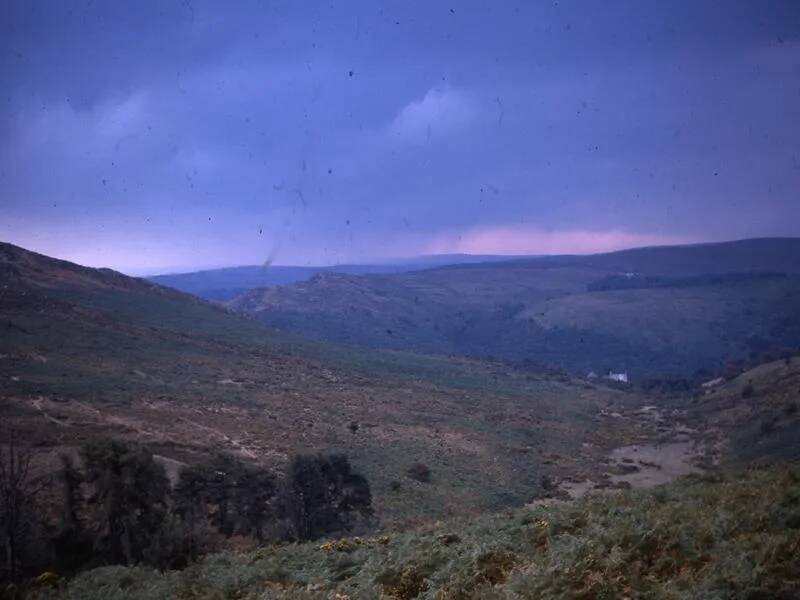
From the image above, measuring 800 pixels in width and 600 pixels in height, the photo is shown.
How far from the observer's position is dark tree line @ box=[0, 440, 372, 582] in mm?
14962

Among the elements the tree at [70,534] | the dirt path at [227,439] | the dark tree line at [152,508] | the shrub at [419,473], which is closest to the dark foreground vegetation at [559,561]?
the dark tree line at [152,508]

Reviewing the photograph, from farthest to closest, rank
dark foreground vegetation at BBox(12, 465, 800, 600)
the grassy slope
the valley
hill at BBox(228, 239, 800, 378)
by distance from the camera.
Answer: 1. hill at BBox(228, 239, 800, 378)
2. the grassy slope
3. the valley
4. dark foreground vegetation at BBox(12, 465, 800, 600)

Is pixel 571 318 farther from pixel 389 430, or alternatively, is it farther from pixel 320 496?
pixel 320 496

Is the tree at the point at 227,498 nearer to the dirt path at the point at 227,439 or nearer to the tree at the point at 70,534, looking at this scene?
the tree at the point at 70,534

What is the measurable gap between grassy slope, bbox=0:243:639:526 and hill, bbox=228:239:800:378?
44.4 meters

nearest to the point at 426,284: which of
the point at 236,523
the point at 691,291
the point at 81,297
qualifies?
the point at 691,291

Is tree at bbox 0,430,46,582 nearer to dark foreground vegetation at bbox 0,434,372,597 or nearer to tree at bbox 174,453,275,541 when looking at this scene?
dark foreground vegetation at bbox 0,434,372,597

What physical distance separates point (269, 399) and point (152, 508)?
31385 mm

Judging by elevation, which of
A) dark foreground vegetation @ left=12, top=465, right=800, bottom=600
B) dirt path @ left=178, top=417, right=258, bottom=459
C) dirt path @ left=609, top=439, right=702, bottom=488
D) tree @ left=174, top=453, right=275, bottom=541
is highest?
dark foreground vegetation @ left=12, top=465, right=800, bottom=600

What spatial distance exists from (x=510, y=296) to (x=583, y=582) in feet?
589

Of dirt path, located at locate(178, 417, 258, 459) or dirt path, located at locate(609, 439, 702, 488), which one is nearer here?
dirt path, located at locate(178, 417, 258, 459)

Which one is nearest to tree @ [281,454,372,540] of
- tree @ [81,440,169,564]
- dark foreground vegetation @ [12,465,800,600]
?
tree @ [81,440,169,564]

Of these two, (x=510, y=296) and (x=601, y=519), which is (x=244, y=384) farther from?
(x=510, y=296)

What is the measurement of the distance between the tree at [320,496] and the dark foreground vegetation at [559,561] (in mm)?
9299
